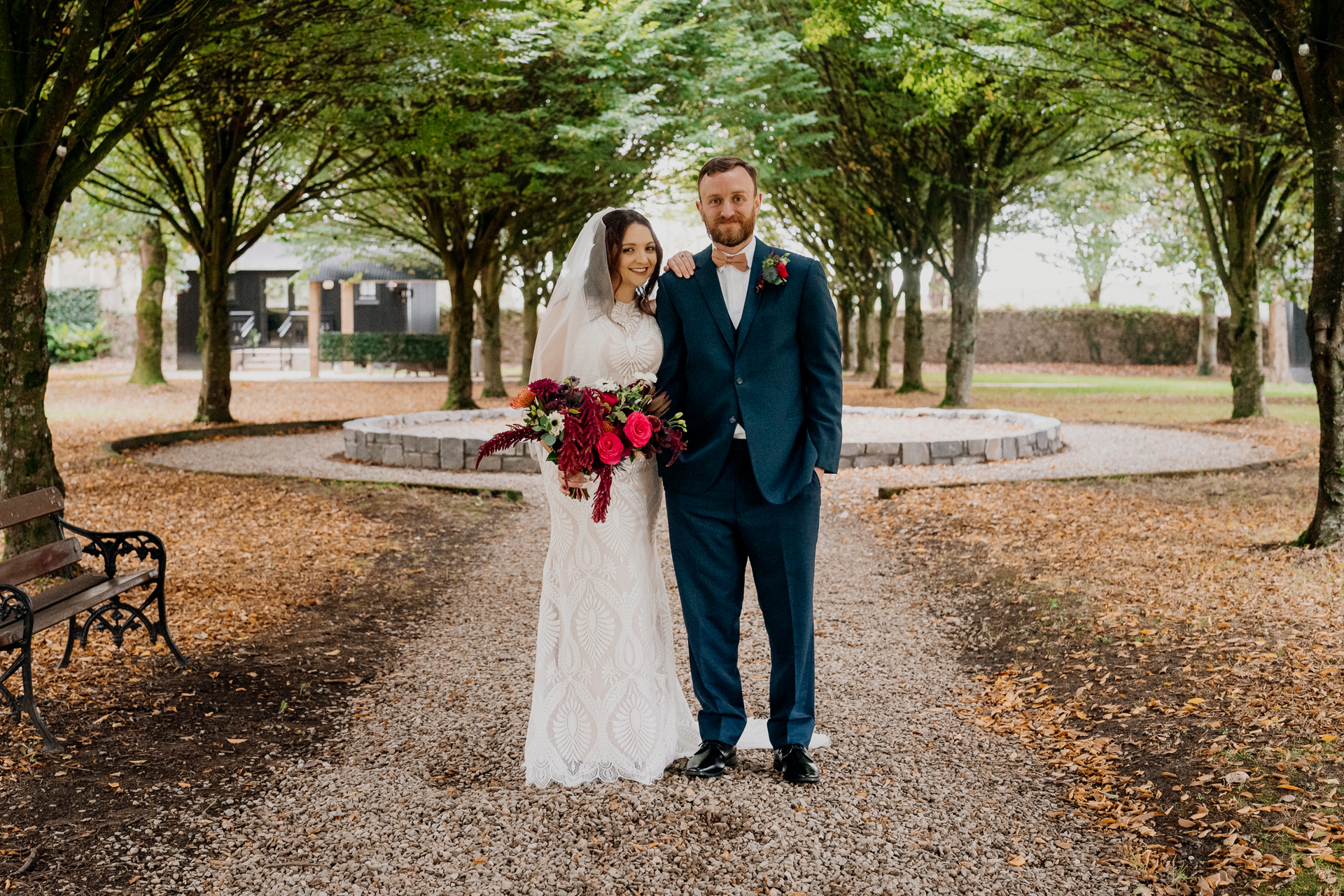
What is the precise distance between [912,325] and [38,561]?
20798 mm

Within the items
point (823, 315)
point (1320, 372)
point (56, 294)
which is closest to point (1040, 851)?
point (823, 315)

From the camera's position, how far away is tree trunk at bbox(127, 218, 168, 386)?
2239 centimetres

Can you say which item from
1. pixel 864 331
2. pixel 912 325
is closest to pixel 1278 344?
pixel 864 331

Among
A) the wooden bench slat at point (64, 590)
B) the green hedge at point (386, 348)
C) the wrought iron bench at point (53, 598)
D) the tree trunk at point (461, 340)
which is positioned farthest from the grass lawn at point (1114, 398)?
the wooden bench slat at point (64, 590)

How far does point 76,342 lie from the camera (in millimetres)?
33281

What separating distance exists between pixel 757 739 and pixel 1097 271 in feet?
109

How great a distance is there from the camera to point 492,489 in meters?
10.2

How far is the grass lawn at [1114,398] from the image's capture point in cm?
1884

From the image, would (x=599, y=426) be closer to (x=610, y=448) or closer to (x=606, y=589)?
(x=610, y=448)

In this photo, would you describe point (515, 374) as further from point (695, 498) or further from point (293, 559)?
point (695, 498)

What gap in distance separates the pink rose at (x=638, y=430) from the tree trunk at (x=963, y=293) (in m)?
16.3

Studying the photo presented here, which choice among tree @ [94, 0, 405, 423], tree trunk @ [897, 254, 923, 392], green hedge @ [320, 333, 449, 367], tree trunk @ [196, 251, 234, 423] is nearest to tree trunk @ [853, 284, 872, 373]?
tree trunk @ [897, 254, 923, 392]

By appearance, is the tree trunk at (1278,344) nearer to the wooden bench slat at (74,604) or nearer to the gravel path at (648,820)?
the gravel path at (648,820)

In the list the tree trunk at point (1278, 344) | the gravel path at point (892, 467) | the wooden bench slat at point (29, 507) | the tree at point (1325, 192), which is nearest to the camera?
the wooden bench slat at point (29, 507)
